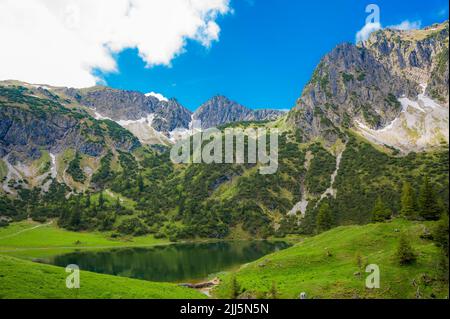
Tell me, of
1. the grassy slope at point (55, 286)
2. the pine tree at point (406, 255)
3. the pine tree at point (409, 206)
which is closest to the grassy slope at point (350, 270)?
the pine tree at point (406, 255)

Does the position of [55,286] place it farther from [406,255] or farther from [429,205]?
[429,205]

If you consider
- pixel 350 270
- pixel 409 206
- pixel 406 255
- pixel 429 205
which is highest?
pixel 409 206

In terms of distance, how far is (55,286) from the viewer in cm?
4534

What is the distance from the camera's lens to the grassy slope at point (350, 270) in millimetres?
47531

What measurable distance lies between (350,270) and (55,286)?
1786 inches

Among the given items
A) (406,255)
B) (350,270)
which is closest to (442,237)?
(406,255)

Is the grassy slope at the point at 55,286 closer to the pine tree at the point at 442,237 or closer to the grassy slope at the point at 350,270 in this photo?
the grassy slope at the point at 350,270

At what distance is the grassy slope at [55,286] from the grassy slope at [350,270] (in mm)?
16890

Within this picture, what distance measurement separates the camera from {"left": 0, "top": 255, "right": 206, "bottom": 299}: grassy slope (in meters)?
41.9
